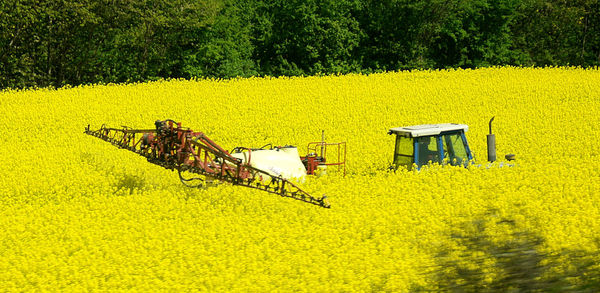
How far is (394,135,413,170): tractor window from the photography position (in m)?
16.1

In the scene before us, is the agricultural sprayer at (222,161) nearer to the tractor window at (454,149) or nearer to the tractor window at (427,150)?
the tractor window at (427,150)

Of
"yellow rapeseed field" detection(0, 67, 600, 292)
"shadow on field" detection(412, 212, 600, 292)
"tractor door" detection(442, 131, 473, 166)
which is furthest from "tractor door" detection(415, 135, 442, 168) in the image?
Result: "shadow on field" detection(412, 212, 600, 292)

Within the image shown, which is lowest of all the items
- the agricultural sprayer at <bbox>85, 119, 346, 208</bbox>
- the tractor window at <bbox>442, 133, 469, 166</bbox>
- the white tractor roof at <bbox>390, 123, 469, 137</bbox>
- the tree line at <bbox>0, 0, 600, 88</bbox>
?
the agricultural sprayer at <bbox>85, 119, 346, 208</bbox>

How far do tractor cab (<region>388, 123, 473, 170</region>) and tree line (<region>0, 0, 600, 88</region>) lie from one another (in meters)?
24.8

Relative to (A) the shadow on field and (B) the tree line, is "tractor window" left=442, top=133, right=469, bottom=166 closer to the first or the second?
(A) the shadow on field

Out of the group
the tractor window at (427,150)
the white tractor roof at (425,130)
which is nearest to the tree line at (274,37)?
the white tractor roof at (425,130)

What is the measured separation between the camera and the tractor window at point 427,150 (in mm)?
15895

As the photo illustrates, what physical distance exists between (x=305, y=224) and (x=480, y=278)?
4.16 metres

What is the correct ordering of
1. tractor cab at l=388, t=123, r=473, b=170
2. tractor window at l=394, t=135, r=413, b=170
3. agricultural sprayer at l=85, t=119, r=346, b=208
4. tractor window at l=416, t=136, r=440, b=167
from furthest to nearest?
1. tractor window at l=394, t=135, r=413, b=170
2. tractor window at l=416, t=136, r=440, b=167
3. tractor cab at l=388, t=123, r=473, b=170
4. agricultural sprayer at l=85, t=119, r=346, b=208

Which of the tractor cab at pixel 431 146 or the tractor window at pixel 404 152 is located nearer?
the tractor cab at pixel 431 146

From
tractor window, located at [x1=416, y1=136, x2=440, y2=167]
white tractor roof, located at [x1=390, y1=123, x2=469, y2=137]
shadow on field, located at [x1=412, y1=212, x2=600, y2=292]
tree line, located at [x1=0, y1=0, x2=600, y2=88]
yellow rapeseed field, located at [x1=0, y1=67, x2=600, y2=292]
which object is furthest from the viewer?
tree line, located at [x1=0, y1=0, x2=600, y2=88]

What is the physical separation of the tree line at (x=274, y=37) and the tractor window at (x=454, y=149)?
25088 millimetres

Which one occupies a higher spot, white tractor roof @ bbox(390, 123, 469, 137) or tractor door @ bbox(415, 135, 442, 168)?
white tractor roof @ bbox(390, 123, 469, 137)

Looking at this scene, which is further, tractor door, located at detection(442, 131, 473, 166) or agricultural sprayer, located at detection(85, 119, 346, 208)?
tractor door, located at detection(442, 131, 473, 166)
